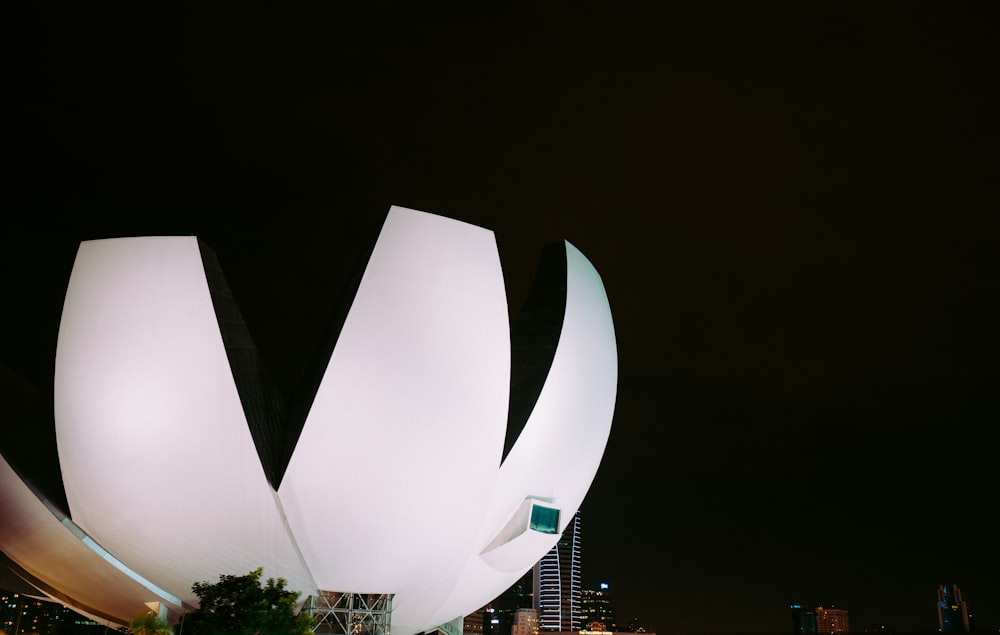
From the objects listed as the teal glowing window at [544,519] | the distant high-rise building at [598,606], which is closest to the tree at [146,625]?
the teal glowing window at [544,519]

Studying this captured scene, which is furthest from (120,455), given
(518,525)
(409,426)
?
(518,525)

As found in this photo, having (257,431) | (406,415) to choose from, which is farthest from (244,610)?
(406,415)

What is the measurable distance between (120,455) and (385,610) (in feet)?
18.7

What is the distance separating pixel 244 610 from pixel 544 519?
623cm

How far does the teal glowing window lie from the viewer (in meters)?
16.7

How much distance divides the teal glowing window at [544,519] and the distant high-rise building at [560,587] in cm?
9147

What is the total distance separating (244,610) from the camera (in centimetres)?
1375

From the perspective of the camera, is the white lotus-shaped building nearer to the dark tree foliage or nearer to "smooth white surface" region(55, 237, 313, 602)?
"smooth white surface" region(55, 237, 313, 602)

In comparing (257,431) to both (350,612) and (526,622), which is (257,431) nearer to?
(350,612)

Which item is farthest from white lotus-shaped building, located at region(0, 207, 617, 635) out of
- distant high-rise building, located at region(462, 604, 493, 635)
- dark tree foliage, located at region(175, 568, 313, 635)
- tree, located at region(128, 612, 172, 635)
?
distant high-rise building, located at region(462, 604, 493, 635)

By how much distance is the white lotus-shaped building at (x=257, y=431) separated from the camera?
14.1 m

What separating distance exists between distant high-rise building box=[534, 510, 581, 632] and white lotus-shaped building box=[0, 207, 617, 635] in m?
94.2

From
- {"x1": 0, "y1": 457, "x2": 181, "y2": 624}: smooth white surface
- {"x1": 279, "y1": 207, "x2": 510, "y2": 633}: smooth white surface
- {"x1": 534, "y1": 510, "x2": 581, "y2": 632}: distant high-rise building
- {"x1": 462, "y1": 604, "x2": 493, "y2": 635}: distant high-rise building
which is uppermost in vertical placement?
{"x1": 279, "y1": 207, "x2": 510, "y2": 633}: smooth white surface

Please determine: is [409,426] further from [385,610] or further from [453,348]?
[385,610]
